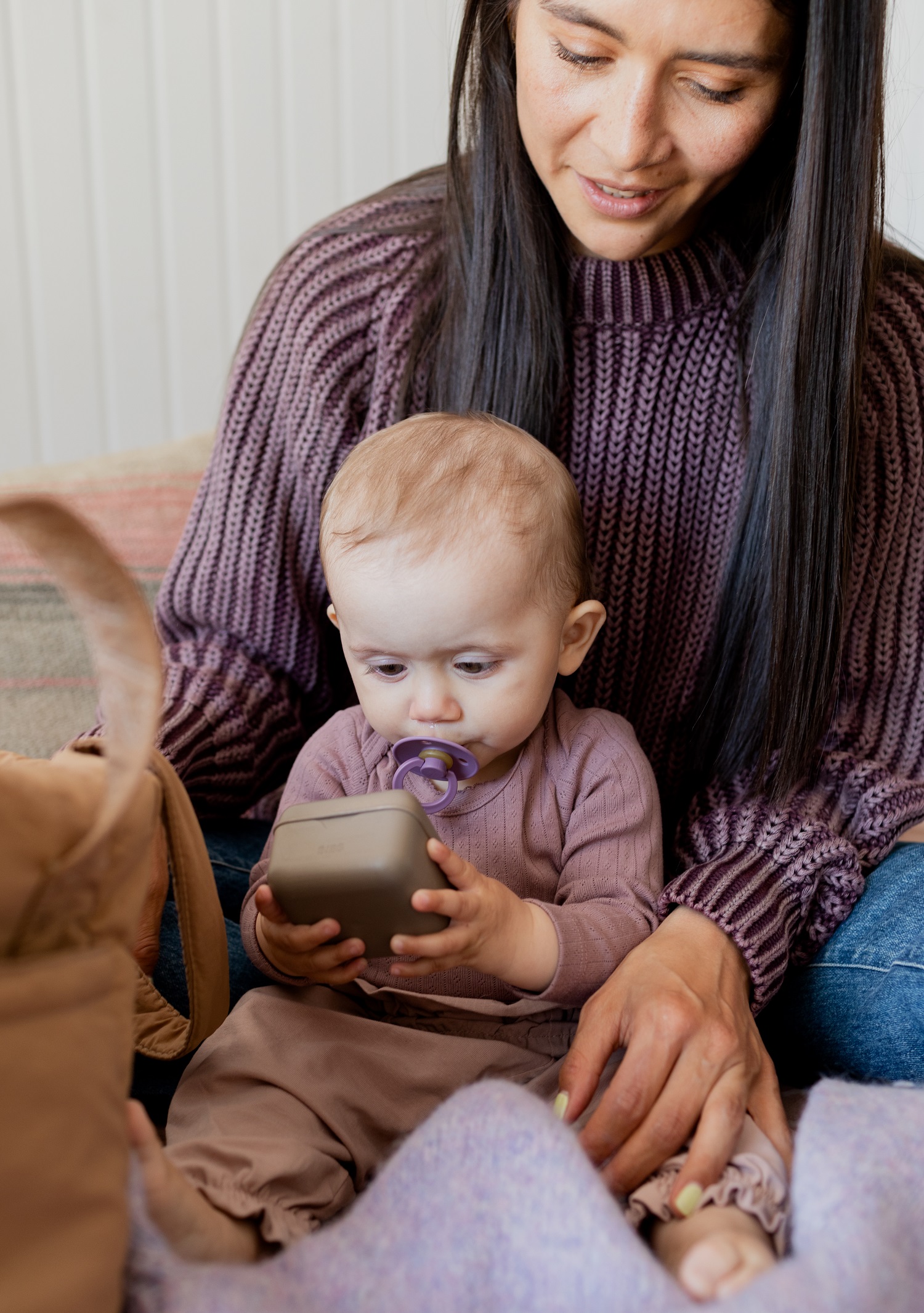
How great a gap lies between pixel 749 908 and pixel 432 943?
0.30 meters

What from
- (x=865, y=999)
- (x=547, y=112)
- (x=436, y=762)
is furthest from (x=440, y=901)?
(x=547, y=112)

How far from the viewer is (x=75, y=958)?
0.53 m

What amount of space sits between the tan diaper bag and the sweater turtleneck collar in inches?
26.7

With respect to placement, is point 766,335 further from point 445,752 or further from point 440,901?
point 440,901

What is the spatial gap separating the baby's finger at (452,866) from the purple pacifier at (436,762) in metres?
0.09

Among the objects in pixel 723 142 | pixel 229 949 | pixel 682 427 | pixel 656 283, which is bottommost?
pixel 229 949

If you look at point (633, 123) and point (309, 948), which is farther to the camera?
point (633, 123)

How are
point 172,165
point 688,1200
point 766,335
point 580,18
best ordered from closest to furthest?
1. point 688,1200
2. point 580,18
3. point 766,335
4. point 172,165

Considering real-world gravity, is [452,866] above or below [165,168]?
below

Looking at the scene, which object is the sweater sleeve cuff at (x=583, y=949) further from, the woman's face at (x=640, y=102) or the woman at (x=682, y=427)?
the woman's face at (x=640, y=102)

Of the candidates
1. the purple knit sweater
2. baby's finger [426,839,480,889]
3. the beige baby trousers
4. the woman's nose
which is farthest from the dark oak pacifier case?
the woman's nose

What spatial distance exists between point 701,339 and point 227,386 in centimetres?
44

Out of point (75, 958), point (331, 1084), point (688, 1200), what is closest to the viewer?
point (75, 958)

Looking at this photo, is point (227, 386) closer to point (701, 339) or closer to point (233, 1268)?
point (701, 339)
